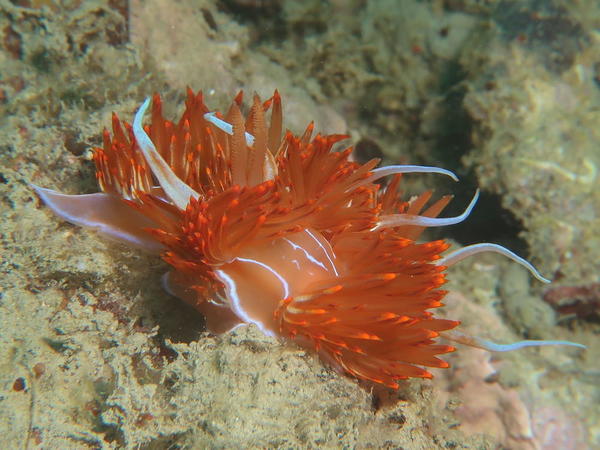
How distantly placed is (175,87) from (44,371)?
2.36 m

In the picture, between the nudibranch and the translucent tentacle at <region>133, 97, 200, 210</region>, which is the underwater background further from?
the translucent tentacle at <region>133, 97, 200, 210</region>

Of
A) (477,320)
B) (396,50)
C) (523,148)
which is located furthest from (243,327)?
(396,50)

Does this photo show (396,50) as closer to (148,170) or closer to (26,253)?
(148,170)

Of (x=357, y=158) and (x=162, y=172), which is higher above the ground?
(x=162, y=172)

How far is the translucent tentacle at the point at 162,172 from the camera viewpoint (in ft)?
7.45

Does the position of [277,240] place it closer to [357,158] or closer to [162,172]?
[162,172]

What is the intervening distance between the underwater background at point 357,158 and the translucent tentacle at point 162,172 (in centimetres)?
50

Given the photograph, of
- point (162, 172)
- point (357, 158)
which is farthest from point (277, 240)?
point (357, 158)

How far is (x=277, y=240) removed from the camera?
2.46 meters

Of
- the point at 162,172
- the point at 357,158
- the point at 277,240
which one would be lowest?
the point at 357,158

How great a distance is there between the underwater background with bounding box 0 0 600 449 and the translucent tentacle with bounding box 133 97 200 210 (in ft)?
1.64

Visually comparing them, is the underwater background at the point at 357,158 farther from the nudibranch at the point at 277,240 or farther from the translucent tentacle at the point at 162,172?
the translucent tentacle at the point at 162,172

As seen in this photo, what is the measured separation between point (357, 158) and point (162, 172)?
10.7 feet

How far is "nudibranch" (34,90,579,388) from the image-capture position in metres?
2.25
